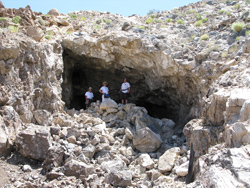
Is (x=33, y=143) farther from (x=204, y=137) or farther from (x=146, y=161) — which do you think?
(x=204, y=137)

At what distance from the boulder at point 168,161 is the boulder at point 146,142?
96 centimetres

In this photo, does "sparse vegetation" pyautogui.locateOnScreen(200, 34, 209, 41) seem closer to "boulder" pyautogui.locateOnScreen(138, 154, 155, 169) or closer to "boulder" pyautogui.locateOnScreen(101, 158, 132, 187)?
"boulder" pyautogui.locateOnScreen(138, 154, 155, 169)

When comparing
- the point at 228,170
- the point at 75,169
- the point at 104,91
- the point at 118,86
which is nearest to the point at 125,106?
the point at 104,91

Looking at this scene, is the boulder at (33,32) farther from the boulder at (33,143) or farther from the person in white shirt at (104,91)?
the boulder at (33,143)

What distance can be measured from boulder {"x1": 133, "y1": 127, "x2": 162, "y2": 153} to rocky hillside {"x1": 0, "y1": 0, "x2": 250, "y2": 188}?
4 cm

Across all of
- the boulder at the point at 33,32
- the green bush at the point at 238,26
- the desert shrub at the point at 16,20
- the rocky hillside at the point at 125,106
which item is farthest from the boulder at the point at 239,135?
the desert shrub at the point at 16,20

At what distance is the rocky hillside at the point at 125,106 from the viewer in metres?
5.55

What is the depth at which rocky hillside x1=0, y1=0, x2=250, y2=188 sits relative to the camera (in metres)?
5.55

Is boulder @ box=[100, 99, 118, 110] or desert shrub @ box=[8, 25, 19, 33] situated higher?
desert shrub @ box=[8, 25, 19, 33]

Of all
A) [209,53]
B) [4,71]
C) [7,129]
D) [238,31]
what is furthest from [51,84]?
[238,31]

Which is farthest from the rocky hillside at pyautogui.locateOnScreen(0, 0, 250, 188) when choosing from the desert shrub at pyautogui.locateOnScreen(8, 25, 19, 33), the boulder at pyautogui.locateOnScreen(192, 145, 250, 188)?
the desert shrub at pyautogui.locateOnScreen(8, 25, 19, 33)

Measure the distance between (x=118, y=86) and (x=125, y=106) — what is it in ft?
13.7

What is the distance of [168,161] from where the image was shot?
734cm

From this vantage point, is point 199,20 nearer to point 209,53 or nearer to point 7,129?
point 209,53
